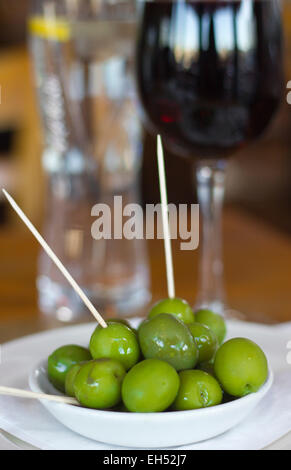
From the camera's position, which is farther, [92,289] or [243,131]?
[92,289]

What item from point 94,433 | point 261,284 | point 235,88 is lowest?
point 261,284

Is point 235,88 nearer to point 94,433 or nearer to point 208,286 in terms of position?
point 208,286

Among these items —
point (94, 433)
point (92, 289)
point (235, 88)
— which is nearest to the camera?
point (94, 433)

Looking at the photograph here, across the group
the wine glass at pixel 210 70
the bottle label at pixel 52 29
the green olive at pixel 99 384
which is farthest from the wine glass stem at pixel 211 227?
the green olive at pixel 99 384

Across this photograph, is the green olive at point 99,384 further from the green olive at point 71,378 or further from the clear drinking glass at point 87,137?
the clear drinking glass at point 87,137

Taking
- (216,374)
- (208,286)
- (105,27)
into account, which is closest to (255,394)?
(216,374)

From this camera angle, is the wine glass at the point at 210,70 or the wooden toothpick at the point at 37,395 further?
the wine glass at the point at 210,70

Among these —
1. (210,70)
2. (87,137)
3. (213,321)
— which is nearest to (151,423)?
(213,321)
